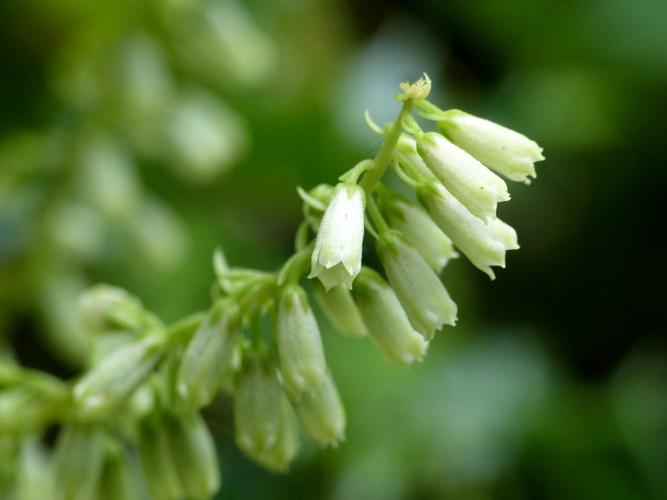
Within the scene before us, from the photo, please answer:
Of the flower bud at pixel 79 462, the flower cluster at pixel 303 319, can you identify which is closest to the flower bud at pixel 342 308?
the flower cluster at pixel 303 319

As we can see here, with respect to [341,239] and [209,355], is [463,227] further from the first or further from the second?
[209,355]

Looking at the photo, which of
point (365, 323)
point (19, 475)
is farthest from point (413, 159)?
point (19, 475)

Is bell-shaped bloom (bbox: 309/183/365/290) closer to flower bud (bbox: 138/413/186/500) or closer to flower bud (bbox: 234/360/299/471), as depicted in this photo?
flower bud (bbox: 234/360/299/471)

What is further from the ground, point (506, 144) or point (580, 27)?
point (580, 27)

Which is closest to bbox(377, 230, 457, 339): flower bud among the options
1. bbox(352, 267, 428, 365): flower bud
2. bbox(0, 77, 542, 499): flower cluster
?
bbox(0, 77, 542, 499): flower cluster

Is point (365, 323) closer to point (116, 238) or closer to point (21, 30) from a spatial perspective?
point (116, 238)

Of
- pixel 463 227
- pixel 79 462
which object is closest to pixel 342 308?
pixel 463 227
